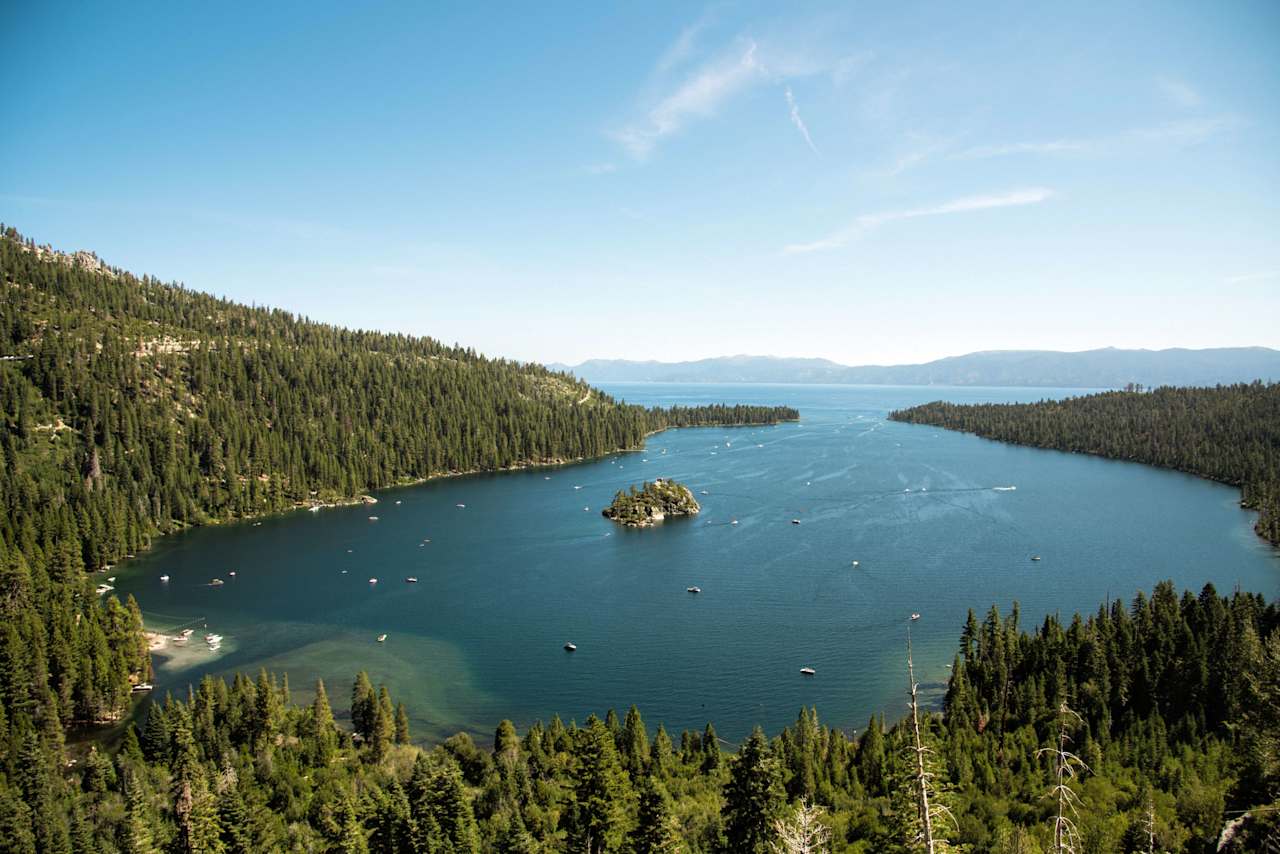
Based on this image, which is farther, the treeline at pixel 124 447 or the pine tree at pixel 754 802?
the treeline at pixel 124 447

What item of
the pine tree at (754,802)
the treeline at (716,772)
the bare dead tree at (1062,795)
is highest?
the bare dead tree at (1062,795)

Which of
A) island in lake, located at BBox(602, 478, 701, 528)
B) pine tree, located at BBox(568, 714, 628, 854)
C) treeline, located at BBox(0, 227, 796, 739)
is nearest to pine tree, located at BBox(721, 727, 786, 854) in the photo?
pine tree, located at BBox(568, 714, 628, 854)

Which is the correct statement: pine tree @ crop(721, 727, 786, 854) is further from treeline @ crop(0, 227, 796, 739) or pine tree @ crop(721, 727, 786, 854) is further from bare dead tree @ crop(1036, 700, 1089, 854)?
treeline @ crop(0, 227, 796, 739)

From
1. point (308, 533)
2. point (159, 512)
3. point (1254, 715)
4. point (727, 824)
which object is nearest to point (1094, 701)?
point (1254, 715)

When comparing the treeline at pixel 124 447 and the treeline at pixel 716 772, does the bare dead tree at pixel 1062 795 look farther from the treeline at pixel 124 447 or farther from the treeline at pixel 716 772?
the treeline at pixel 124 447

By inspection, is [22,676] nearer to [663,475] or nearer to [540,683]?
[540,683]

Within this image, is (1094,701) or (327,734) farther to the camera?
(1094,701)

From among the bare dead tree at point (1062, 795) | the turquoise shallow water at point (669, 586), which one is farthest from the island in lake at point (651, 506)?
the bare dead tree at point (1062, 795)
